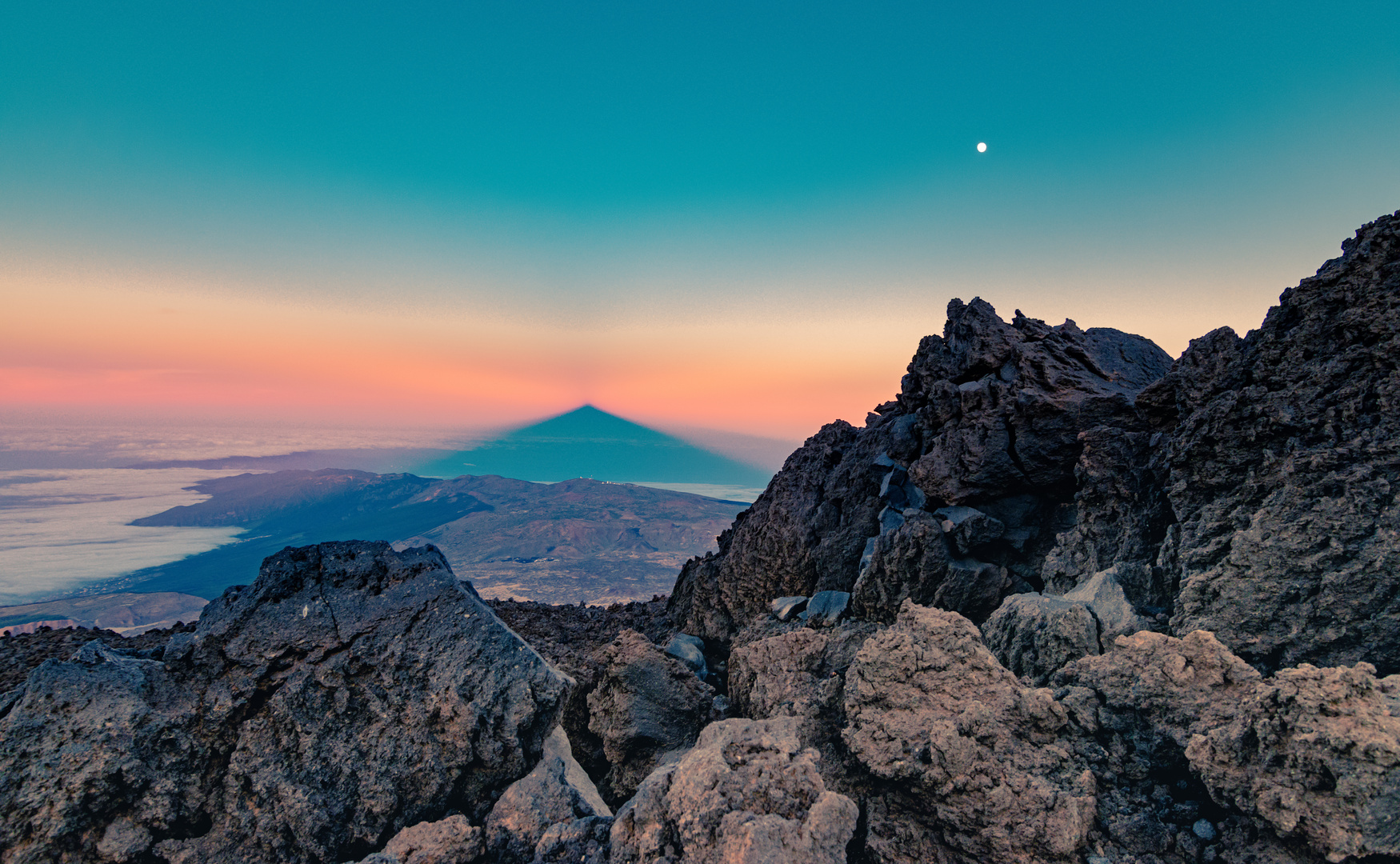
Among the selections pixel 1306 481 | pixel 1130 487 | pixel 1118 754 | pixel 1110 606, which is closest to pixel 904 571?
pixel 1110 606

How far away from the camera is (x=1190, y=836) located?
16.6 feet

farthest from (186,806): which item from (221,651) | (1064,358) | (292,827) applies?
(1064,358)

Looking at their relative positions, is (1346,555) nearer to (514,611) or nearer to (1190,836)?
(1190,836)

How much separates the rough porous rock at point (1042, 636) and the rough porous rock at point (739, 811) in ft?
11.7

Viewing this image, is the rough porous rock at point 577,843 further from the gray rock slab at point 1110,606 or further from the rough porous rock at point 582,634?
the gray rock slab at point 1110,606

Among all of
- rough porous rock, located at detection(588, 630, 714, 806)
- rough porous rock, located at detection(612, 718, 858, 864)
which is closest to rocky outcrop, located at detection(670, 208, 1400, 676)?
rough porous rock, located at detection(588, 630, 714, 806)

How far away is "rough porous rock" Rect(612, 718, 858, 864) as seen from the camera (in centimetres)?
510

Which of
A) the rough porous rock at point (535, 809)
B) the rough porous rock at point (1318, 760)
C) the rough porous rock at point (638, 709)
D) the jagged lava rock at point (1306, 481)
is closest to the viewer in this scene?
the rough porous rock at point (1318, 760)

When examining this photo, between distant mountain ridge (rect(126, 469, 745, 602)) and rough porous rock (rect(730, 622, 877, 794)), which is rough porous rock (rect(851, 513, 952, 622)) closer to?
rough porous rock (rect(730, 622, 877, 794))

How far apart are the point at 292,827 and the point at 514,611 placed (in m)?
10.4

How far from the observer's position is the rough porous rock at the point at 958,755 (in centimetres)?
551

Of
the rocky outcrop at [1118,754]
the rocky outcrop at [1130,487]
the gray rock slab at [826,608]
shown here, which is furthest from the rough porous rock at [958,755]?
the gray rock slab at [826,608]

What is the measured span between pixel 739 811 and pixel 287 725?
578 cm

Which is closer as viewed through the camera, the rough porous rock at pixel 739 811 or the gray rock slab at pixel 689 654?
the rough porous rock at pixel 739 811
